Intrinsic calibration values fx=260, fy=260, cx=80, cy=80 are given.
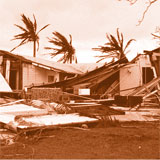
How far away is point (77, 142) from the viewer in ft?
13.6

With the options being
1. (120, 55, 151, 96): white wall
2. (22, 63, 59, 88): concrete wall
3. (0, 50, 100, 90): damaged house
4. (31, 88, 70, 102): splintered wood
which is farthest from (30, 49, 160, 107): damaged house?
(22, 63, 59, 88): concrete wall

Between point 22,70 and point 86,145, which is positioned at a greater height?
point 22,70

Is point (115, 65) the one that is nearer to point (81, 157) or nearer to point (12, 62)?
point (12, 62)

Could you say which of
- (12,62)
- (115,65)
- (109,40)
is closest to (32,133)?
(115,65)

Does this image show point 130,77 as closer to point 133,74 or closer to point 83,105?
point 133,74

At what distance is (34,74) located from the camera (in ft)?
57.6

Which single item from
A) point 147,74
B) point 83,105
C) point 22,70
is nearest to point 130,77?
point 147,74

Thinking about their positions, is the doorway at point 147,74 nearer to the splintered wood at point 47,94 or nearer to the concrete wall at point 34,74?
the splintered wood at point 47,94

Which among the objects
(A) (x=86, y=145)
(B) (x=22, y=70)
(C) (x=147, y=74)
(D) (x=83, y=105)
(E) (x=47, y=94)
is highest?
(B) (x=22, y=70)

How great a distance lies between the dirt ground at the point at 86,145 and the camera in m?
3.44

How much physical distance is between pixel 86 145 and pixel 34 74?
14.0m

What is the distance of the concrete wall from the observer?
1722 centimetres

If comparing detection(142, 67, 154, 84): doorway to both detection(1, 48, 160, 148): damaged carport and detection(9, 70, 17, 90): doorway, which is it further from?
detection(9, 70, 17, 90): doorway

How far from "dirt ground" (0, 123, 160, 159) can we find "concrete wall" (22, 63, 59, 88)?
41.5 ft
